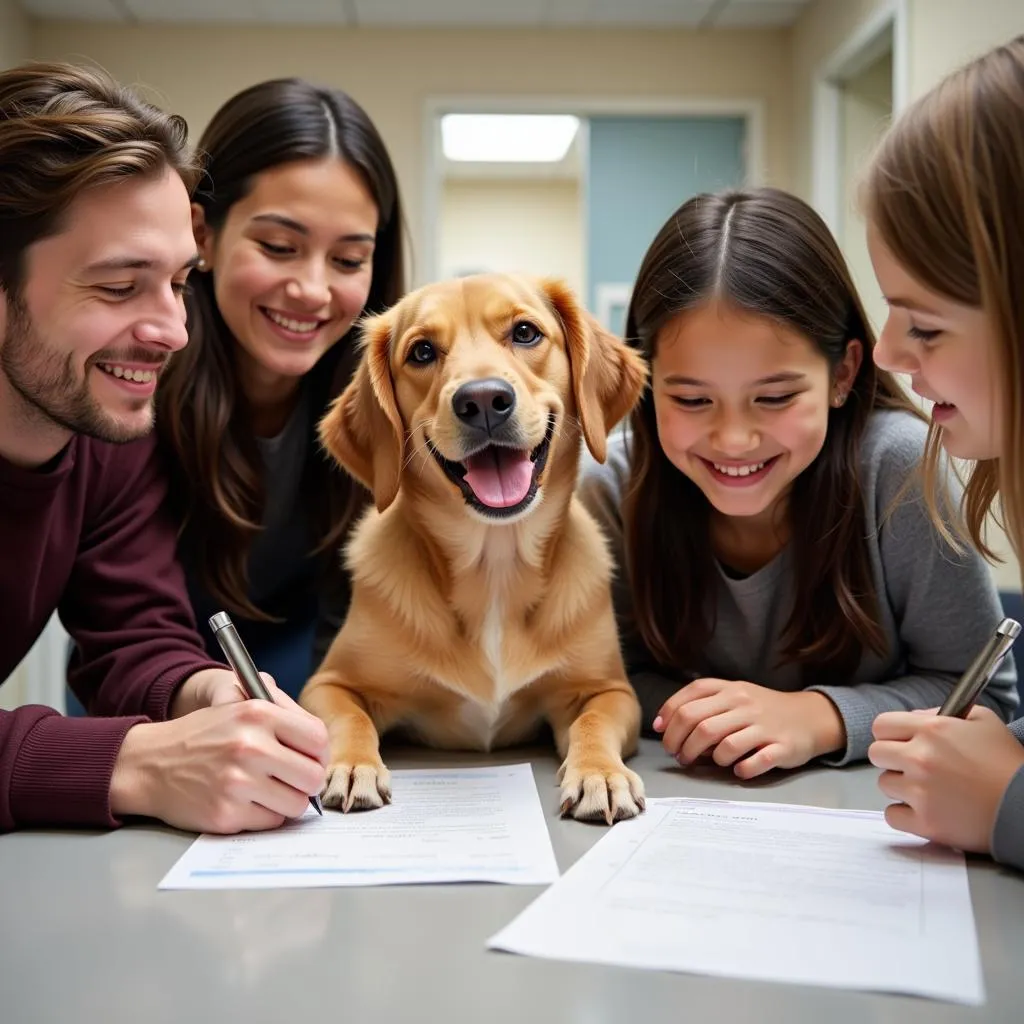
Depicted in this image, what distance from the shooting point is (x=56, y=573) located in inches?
59.6

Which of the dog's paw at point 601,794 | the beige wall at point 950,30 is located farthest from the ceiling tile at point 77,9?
the dog's paw at point 601,794

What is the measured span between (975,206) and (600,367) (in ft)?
2.37

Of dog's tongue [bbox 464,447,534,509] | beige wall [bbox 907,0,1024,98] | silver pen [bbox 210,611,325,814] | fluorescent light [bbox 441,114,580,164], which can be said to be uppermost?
fluorescent light [bbox 441,114,580,164]

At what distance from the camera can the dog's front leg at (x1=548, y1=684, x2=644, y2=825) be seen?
3.67 feet

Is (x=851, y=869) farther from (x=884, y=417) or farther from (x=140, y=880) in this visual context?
(x=884, y=417)

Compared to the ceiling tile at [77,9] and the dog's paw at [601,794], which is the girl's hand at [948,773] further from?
the ceiling tile at [77,9]

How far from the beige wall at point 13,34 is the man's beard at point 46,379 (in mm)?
4700

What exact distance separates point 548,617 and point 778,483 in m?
0.40

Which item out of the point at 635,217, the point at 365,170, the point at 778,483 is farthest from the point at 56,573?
the point at 635,217

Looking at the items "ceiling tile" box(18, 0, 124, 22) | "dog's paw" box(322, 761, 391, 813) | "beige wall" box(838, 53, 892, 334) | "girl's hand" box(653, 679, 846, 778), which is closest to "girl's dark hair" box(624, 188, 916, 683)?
"girl's hand" box(653, 679, 846, 778)

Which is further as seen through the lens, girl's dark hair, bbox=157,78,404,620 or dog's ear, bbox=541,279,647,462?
girl's dark hair, bbox=157,78,404,620

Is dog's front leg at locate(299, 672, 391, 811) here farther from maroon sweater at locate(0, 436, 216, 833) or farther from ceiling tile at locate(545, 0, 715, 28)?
ceiling tile at locate(545, 0, 715, 28)

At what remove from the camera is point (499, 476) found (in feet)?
4.86

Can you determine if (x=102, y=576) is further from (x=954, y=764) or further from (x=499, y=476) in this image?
(x=954, y=764)
